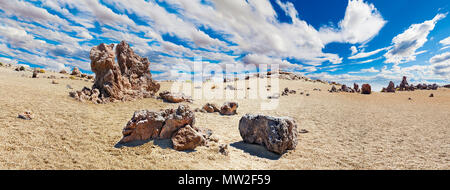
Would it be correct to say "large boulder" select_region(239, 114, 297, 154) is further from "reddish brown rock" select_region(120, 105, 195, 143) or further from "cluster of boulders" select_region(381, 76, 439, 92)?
"cluster of boulders" select_region(381, 76, 439, 92)

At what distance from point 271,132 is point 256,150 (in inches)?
35.4

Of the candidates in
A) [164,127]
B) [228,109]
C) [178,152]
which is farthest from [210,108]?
[178,152]

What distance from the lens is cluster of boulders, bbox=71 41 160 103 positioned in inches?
510

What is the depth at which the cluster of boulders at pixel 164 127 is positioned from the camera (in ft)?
20.9

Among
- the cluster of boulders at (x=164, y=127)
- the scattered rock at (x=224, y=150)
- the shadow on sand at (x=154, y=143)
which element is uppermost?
the cluster of boulders at (x=164, y=127)

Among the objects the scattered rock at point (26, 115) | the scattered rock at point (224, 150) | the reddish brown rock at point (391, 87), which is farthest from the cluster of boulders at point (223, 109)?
the reddish brown rock at point (391, 87)

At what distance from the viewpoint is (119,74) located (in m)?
13.9

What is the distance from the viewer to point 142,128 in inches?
259

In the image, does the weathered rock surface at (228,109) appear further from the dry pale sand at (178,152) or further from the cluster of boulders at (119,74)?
the cluster of boulders at (119,74)
